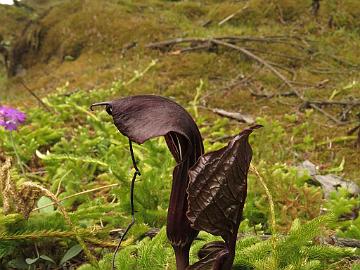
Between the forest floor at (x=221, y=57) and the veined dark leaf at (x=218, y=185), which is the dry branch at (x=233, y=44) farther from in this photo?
the veined dark leaf at (x=218, y=185)

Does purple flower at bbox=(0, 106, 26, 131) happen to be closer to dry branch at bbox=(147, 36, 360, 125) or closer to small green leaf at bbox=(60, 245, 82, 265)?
small green leaf at bbox=(60, 245, 82, 265)

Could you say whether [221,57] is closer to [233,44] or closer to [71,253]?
[233,44]

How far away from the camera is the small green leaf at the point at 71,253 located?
171cm

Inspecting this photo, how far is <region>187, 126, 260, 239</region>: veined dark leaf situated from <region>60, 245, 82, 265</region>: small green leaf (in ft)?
2.78

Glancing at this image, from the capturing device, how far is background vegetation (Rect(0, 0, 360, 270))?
1.66 meters

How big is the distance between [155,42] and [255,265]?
21.3 feet

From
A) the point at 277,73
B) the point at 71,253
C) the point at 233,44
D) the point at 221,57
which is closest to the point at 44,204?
the point at 71,253

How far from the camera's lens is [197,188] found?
0.99 m

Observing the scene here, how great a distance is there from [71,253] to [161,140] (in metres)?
1.60

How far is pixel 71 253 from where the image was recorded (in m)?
1.72

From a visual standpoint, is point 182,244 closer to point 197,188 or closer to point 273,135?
point 197,188

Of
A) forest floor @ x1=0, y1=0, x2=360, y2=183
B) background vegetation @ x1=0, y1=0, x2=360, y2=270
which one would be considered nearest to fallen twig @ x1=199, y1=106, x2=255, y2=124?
background vegetation @ x1=0, y1=0, x2=360, y2=270

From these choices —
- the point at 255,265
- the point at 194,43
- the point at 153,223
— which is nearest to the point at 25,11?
the point at 194,43

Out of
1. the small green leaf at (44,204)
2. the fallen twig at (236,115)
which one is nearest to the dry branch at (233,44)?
the fallen twig at (236,115)
